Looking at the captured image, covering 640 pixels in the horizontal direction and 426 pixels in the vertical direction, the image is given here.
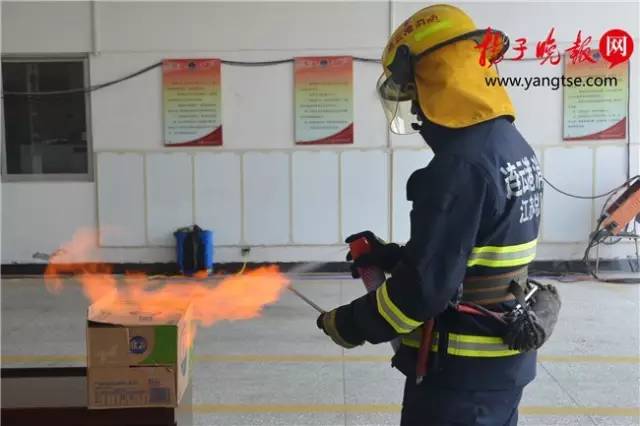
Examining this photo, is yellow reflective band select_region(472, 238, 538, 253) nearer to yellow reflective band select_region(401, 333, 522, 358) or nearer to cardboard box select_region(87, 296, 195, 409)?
yellow reflective band select_region(401, 333, 522, 358)

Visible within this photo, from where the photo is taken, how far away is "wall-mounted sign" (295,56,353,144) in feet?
27.7

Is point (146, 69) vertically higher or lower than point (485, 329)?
higher

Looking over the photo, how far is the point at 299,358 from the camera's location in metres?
5.25

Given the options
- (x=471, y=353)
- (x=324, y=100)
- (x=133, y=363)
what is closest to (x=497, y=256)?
(x=471, y=353)

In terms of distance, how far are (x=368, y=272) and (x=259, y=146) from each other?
648 cm

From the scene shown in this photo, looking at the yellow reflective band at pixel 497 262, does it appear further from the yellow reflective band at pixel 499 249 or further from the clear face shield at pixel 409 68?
the clear face shield at pixel 409 68

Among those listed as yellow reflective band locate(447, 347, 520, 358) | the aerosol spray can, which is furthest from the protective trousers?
the aerosol spray can

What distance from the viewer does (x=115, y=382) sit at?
2.32m

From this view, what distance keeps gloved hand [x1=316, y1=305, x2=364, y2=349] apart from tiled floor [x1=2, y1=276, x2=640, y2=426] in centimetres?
205

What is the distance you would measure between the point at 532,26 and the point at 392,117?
22.1 feet

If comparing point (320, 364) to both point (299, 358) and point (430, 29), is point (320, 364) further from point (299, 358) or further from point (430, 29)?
point (430, 29)

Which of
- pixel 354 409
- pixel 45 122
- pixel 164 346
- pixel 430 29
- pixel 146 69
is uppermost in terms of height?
pixel 146 69

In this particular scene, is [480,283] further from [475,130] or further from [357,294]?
[357,294]

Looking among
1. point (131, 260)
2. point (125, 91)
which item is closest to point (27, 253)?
point (131, 260)
